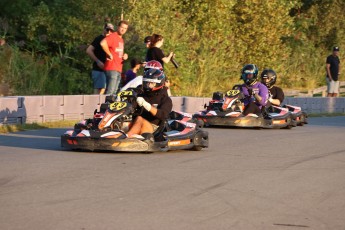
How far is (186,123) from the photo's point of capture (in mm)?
13391

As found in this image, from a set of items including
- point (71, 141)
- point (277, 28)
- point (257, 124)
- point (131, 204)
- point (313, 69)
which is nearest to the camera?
point (131, 204)

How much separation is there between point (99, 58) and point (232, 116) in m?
2.80

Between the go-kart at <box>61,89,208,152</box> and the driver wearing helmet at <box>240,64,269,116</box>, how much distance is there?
15.6ft

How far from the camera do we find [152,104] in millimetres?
12922

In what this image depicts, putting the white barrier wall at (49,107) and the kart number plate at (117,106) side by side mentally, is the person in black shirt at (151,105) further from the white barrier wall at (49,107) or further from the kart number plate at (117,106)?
the white barrier wall at (49,107)

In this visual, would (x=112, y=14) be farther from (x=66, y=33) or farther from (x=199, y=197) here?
(x=199, y=197)

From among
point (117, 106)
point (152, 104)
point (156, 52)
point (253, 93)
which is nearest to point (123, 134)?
point (117, 106)

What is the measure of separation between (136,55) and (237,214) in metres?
15.2

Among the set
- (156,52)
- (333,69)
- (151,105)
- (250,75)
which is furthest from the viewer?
(333,69)

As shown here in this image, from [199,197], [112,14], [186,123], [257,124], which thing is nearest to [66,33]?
[112,14]

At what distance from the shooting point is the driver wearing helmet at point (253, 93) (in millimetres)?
17828

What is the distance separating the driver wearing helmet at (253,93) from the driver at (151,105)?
5.00 m

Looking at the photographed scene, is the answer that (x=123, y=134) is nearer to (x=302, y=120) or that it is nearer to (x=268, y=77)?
(x=268, y=77)

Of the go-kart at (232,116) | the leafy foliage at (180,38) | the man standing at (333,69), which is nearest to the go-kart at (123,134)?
the go-kart at (232,116)
